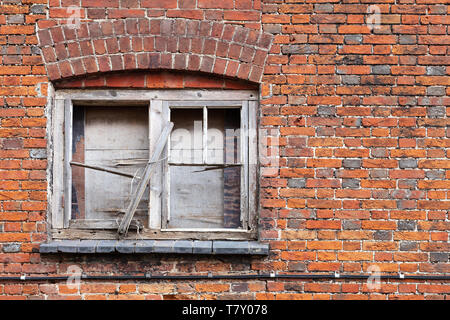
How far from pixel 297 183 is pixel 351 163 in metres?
0.46

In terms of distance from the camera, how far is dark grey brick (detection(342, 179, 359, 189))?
3160 mm

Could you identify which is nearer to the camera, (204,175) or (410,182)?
(410,182)

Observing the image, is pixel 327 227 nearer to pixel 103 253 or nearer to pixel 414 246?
pixel 414 246

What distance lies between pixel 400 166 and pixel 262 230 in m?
1.20

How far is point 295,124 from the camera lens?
3189mm

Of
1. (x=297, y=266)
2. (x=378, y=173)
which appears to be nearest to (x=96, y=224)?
(x=297, y=266)

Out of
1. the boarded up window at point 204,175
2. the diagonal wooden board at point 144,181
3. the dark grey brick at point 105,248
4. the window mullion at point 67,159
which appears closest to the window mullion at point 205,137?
the boarded up window at point 204,175

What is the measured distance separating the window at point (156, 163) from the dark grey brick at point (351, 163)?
0.72 meters

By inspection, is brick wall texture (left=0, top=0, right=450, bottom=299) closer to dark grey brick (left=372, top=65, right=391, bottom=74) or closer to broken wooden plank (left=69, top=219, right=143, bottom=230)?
dark grey brick (left=372, top=65, right=391, bottom=74)

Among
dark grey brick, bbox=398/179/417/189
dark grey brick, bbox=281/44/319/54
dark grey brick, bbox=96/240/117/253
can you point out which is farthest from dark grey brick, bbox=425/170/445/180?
dark grey brick, bbox=96/240/117/253

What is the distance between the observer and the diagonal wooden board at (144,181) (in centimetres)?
318

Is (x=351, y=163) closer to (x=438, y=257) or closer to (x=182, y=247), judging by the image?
(x=438, y=257)

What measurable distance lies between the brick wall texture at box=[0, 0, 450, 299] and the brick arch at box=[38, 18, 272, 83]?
0.01m

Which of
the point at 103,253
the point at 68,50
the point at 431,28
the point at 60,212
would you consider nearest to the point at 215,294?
the point at 103,253
